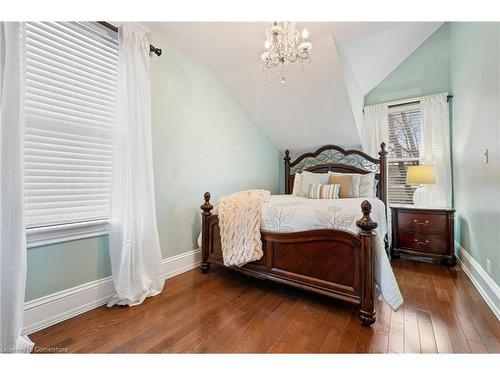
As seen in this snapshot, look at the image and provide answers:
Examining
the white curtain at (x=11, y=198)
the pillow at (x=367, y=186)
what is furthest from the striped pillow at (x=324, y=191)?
the white curtain at (x=11, y=198)

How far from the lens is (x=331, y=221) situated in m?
1.85

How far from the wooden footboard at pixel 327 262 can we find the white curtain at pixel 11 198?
1.60 meters

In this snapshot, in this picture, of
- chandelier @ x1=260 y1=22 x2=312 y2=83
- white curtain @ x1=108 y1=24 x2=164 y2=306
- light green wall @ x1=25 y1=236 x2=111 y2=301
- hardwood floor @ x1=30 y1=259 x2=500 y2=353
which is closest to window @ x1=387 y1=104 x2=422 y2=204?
hardwood floor @ x1=30 y1=259 x2=500 y2=353

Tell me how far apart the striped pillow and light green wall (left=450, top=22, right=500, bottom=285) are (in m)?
1.33

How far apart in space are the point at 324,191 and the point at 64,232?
2660 mm

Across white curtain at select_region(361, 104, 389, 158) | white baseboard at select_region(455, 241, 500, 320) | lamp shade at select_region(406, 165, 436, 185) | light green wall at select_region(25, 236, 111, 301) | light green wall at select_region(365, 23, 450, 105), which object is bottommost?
white baseboard at select_region(455, 241, 500, 320)

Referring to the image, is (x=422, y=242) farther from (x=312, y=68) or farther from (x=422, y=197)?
(x=312, y=68)

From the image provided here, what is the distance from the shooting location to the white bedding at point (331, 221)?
165cm

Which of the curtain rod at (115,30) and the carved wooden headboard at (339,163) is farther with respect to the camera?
the carved wooden headboard at (339,163)

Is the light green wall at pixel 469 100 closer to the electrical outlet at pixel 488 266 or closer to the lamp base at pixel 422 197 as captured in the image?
the electrical outlet at pixel 488 266

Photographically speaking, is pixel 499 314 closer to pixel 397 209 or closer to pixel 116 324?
pixel 397 209

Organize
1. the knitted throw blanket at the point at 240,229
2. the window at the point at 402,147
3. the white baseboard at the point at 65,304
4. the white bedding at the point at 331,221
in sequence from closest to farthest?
the white baseboard at the point at 65,304
the white bedding at the point at 331,221
the knitted throw blanket at the point at 240,229
the window at the point at 402,147

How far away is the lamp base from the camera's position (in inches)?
129

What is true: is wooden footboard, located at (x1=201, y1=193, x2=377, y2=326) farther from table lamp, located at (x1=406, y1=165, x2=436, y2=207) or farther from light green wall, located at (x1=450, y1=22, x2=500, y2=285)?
table lamp, located at (x1=406, y1=165, x2=436, y2=207)
